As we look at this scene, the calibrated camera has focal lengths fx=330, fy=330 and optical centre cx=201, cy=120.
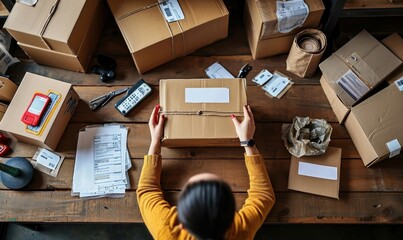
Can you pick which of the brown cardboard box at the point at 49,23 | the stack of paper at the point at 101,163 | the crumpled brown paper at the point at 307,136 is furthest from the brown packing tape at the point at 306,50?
the brown cardboard box at the point at 49,23

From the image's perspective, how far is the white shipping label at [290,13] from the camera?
4.60ft

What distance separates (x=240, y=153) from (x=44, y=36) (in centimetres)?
94

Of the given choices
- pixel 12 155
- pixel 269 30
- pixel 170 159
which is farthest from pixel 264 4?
pixel 12 155

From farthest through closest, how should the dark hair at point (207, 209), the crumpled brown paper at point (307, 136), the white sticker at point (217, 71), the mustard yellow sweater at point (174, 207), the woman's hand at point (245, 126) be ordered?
the white sticker at point (217, 71), the crumpled brown paper at point (307, 136), the woman's hand at point (245, 126), the mustard yellow sweater at point (174, 207), the dark hair at point (207, 209)

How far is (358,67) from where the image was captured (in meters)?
1.40

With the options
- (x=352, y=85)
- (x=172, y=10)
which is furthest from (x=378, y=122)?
(x=172, y=10)

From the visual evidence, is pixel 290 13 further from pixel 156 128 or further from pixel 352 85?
pixel 156 128

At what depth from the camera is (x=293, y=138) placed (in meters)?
1.38

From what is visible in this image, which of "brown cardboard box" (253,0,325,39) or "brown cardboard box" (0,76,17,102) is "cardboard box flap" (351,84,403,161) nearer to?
"brown cardboard box" (253,0,325,39)

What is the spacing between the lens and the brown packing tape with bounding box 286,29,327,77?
1.44 meters

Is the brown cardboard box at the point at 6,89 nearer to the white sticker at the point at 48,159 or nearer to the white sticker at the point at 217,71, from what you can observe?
the white sticker at the point at 48,159

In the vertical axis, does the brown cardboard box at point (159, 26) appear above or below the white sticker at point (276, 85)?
above

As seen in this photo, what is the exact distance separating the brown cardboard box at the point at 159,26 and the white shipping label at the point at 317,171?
740mm

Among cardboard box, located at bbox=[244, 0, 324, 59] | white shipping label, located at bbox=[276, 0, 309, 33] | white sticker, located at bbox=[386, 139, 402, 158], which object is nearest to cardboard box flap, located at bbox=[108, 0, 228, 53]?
cardboard box, located at bbox=[244, 0, 324, 59]
